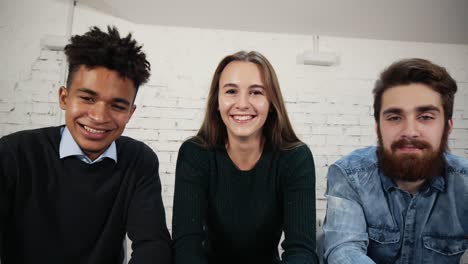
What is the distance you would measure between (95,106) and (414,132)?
1.19 meters

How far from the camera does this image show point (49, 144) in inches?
43.7

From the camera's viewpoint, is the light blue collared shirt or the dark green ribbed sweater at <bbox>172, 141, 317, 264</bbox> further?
the dark green ribbed sweater at <bbox>172, 141, 317, 264</bbox>

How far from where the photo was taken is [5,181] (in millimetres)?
1025

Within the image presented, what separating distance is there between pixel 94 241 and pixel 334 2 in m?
2.24

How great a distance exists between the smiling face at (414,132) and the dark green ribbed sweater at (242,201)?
33 centimetres

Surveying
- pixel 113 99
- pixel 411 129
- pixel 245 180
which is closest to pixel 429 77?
pixel 411 129

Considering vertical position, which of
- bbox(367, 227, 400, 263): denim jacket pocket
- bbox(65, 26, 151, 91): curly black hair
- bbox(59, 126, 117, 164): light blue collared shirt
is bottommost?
bbox(367, 227, 400, 263): denim jacket pocket

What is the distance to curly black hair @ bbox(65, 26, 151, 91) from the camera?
1.13 m

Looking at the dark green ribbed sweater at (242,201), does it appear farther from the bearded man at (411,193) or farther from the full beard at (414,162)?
the full beard at (414,162)

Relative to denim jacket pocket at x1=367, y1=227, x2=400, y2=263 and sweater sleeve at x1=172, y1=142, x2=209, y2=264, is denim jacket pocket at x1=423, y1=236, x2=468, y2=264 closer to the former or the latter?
denim jacket pocket at x1=367, y1=227, x2=400, y2=263

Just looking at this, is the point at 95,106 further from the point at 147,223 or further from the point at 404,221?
the point at 404,221

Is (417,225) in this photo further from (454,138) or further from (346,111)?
(454,138)

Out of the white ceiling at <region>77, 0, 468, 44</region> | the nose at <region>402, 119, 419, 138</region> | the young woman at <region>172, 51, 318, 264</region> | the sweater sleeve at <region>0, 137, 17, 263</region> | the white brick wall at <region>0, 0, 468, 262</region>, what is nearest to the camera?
the sweater sleeve at <region>0, 137, 17, 263</region>

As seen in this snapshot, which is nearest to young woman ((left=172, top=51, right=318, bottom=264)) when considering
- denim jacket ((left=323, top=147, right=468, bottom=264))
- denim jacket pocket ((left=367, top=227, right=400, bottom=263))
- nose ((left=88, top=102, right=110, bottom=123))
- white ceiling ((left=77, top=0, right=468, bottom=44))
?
denim jacket ((left=323, top=147, right=468, bottom=264))
